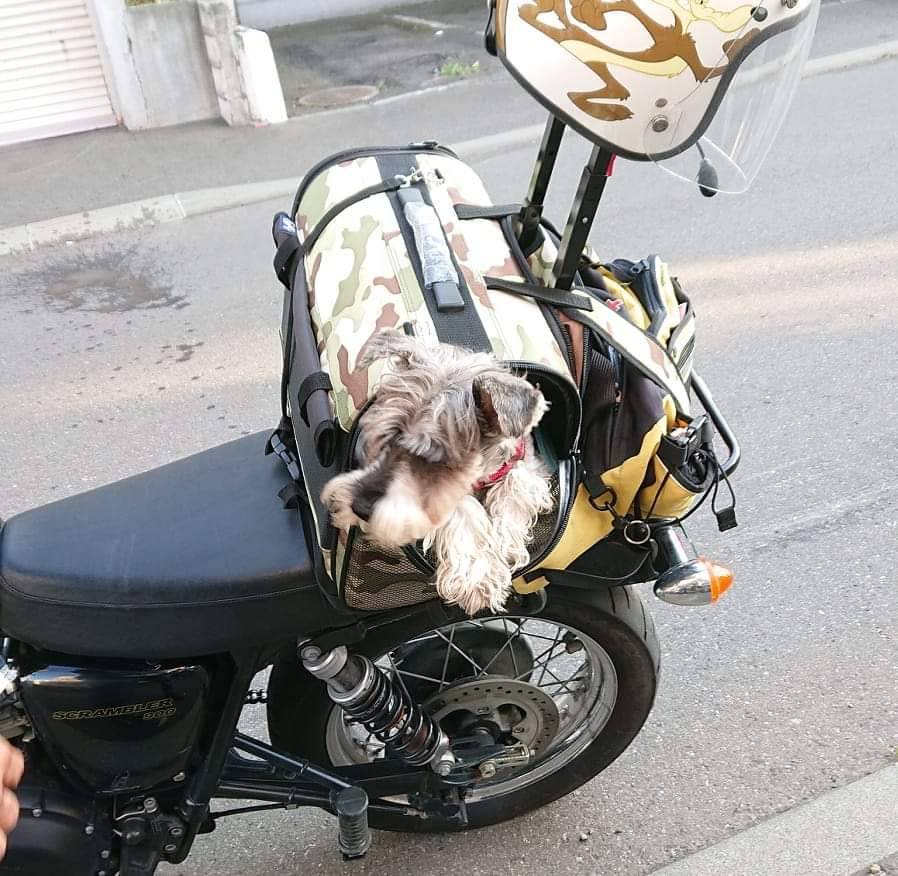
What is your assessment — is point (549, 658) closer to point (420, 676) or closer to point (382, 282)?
point (420, 676)

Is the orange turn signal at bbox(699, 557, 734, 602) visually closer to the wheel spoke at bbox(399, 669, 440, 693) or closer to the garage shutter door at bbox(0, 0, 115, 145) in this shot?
the wheel spoke at bbox(399, 669, 440, 693)

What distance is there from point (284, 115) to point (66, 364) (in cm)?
430

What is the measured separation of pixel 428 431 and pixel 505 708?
1.09 meters

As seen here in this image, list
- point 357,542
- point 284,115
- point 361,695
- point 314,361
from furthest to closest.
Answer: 1. point 284,115
2. point 361,695
3. point 314,361
4. point 357,542

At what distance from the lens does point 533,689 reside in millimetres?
2531

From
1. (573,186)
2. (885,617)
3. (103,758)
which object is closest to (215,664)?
(103,758)

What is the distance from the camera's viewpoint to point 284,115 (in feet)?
27.7

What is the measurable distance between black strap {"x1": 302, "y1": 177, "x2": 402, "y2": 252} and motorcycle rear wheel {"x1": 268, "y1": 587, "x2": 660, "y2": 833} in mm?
959

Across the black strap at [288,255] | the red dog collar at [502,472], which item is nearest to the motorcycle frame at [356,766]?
the red dog collar at [502,472]

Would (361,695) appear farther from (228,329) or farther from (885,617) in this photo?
(228,329)

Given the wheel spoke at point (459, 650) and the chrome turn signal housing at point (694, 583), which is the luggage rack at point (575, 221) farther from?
the wheel spoke at point (459, 650)

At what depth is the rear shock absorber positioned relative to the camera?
211cm

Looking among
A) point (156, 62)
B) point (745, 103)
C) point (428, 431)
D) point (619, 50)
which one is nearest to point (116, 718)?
point (428, 431)

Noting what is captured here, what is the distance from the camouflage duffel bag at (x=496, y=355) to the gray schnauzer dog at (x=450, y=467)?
0.04 metres
